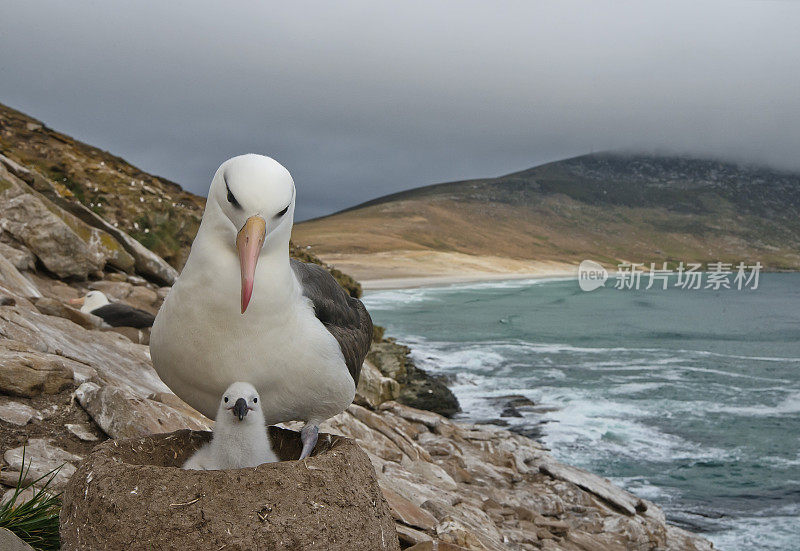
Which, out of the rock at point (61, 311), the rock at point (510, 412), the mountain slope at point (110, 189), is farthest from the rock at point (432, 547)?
the rock at point (510, 412)

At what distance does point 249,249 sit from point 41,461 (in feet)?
8.87

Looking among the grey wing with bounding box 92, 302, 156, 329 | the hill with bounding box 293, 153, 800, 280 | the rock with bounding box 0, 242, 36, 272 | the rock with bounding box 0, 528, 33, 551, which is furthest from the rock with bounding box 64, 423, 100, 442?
the hill with bounding box 293, 153, 800, 280

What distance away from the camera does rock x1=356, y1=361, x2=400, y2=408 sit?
13535 mm

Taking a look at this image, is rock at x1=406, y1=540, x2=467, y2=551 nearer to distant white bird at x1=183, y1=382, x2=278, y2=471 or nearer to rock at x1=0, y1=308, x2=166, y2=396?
distant white bird at x1=183, y1=382, x2=278, y2=471

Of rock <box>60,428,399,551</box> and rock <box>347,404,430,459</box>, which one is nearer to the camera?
rock <box>60,428,399,551</box>

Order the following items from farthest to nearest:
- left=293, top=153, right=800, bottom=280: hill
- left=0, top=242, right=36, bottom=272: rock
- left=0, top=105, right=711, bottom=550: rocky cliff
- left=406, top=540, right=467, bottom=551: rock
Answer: left=293, top=153, right=800, bottom=280: hill, left=0, top=242, right=36, bottom=272: rock, left=0, top=105, right=711, bottom=550: rocky cliff, left=406, top=540, right=467, bottom=551: rock

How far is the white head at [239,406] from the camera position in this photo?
3.45m

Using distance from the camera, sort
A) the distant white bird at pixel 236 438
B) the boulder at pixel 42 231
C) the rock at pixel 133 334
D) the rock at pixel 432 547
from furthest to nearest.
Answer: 1. the boulder at pixel 42 231
2. the rock at pixel 133 334
3. the rock at pixel 432 547
4. the distant white bird at pixel 236 438

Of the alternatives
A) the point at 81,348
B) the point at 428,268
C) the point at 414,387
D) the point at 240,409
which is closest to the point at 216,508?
the point at 240,409

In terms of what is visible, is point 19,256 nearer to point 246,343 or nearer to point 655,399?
point 246,343

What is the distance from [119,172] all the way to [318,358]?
16834 mm

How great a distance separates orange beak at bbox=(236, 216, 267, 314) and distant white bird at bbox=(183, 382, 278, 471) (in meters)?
0.63

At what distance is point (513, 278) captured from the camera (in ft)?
356

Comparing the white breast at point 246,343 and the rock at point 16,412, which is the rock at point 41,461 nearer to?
the rock at point 16,412
